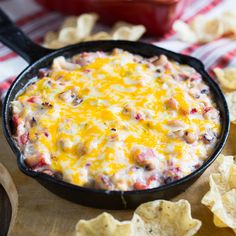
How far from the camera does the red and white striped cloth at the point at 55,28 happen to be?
13.5 feet

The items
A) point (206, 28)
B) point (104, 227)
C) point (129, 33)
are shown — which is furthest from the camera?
point (206, 28)

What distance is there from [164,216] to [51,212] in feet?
2.16

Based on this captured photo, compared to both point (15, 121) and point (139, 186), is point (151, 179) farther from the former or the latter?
point (15, 121)

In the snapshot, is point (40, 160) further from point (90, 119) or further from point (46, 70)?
point (46, 70)

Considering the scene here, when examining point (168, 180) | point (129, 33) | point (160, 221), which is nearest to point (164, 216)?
point (160, 221)

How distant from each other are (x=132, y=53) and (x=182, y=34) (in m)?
0.78

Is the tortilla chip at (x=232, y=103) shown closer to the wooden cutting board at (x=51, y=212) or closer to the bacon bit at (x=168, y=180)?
the wooden cutting board at (x=51, y=212)

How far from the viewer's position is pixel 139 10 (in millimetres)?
4238

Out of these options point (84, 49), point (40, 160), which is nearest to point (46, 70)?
point (84, 49)

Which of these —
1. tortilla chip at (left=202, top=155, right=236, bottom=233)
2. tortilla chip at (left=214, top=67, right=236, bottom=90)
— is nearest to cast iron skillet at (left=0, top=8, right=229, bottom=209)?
tortilla chip at (left=202, top=155, right=236, bottom=233)

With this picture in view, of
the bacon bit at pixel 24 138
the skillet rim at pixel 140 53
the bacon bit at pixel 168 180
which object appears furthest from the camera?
→ the bacon bit at pixel 24 138

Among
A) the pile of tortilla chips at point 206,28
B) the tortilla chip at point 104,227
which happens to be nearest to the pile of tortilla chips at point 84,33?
the pile of tortilla chips at point 206,28

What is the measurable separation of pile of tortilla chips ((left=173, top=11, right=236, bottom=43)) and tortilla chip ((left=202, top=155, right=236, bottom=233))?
1519 mm

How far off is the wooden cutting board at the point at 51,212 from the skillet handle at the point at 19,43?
0.89 m
